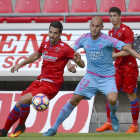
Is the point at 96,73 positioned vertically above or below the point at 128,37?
below

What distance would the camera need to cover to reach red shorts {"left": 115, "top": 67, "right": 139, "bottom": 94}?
18.1ft

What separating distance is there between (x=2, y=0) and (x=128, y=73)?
572 cm

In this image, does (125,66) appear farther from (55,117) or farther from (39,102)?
(39,102)

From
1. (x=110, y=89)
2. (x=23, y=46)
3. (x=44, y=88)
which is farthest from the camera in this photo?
(x=23, y=46)

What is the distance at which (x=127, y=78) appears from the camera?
18.1 feet

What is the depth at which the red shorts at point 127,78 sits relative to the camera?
18.1 feet

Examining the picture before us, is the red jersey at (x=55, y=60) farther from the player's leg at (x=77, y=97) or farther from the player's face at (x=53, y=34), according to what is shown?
the player's leg at (x=77, y=97)

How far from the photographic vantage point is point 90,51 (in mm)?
4656

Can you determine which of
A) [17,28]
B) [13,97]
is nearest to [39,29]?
[17,28]

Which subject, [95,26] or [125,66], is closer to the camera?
[95,26]

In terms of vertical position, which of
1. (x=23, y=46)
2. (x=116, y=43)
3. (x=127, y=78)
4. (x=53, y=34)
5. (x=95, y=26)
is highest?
(x=95, y=26)

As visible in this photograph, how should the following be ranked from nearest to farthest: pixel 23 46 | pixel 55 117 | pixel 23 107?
1. pixel 23 107
2. pixel 55 117
3. pixel 23 46

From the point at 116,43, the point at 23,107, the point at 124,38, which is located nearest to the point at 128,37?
the point at 124,38

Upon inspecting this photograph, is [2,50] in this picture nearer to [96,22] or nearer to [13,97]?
[13,97]
